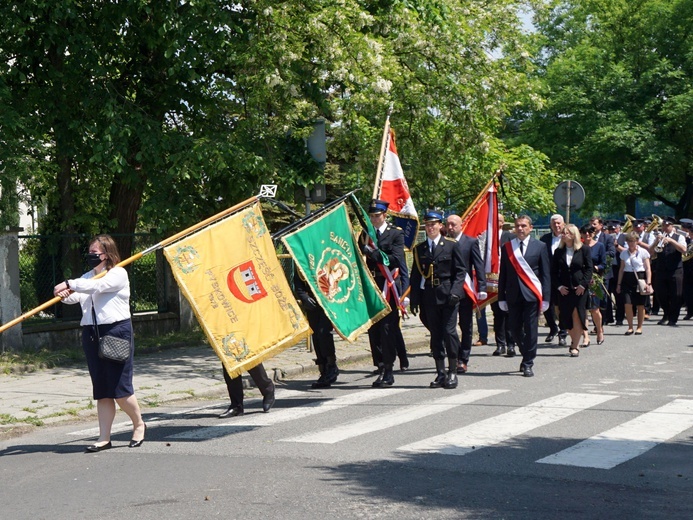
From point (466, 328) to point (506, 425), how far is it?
4.34m

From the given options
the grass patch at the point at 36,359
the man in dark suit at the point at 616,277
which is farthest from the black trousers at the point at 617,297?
the grass patch at the point at 36,359

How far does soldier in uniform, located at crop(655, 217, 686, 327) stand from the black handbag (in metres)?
13.7

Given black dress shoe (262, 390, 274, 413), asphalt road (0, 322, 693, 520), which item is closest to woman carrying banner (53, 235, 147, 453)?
asphalt road (0, 322, 693, 520)

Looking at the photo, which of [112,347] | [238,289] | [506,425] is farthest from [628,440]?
[112,347]

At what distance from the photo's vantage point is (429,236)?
468 inches

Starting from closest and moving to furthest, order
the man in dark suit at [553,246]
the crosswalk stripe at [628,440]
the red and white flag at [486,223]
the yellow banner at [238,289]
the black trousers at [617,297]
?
the crosswalk stripe at [628,440]
the yellow banner at [238,289]
the red and white flag at [486,223]
the man in dark suit at [553,246]
the black trousers at [617,297]

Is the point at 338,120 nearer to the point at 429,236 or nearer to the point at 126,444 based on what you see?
the point at 429,236

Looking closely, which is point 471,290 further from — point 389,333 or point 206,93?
point 206,93

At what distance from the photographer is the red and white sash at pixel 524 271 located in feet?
42.5

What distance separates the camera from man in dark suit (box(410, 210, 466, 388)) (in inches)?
465

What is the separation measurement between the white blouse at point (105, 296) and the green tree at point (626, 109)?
36764 millimetres

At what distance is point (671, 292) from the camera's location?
1984cm

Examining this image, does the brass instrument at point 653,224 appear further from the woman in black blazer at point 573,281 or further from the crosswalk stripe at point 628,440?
the crosswalk stripe at point 628,440

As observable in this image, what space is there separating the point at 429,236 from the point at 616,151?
3459cm
